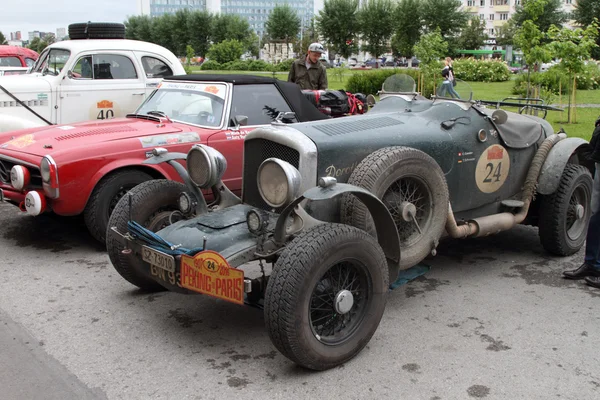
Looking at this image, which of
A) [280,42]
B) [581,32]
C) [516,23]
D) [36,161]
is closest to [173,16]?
[280,42]

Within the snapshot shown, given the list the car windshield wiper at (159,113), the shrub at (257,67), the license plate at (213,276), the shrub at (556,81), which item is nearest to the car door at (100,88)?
the car windshield wiper at (159,113)

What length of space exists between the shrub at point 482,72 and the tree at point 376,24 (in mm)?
27161

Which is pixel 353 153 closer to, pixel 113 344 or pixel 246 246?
pixel 246 246

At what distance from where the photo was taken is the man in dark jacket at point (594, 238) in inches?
207

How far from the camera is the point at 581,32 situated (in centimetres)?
1521

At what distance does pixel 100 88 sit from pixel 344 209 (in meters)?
5.75

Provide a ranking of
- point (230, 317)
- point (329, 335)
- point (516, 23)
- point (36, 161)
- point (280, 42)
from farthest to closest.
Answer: point (280, 42), point (516, 23), point (36, 161), point (230, 317), point (329, 335)

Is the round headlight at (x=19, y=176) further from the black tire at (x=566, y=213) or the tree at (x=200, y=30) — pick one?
the tree at (x=200, y=30)

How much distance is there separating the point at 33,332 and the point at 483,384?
9.80ft

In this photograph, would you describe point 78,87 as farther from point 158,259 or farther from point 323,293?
point 323,293

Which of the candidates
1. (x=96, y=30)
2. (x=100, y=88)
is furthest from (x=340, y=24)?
(x=100, y=88)

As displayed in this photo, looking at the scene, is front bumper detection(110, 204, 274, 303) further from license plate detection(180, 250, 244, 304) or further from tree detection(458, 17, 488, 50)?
tree detection(458, 17, 488, 50)

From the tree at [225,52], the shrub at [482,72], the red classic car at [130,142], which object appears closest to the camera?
the red classic car at [130,142]

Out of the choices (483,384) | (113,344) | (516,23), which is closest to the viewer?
(483,384)
